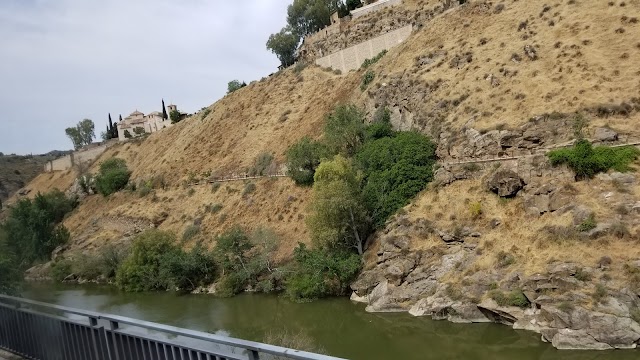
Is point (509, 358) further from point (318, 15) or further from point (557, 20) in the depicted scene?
point (318, 15)

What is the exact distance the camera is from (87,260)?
1842 inches

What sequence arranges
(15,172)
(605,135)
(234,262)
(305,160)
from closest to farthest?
(605,135)
(234,262)
(305,160)
(15,172)

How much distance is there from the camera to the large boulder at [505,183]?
24.5 metres

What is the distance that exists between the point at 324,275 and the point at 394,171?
8015 mm

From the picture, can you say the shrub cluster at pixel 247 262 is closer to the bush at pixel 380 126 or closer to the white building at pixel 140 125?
the bush at pixel 380 126

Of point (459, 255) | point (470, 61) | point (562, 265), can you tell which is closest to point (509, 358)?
point (562, 265)

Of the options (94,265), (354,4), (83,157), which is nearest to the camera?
(94,265)

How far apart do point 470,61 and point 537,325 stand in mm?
22284

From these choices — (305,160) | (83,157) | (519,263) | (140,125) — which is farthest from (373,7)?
(83,157)

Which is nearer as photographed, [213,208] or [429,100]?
[429,100]

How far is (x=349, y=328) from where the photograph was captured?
23.1 meters

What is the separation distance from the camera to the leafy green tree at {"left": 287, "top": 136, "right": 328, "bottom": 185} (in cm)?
3853

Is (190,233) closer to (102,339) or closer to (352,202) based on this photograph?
(352,202)

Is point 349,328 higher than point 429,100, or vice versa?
point 429,100
